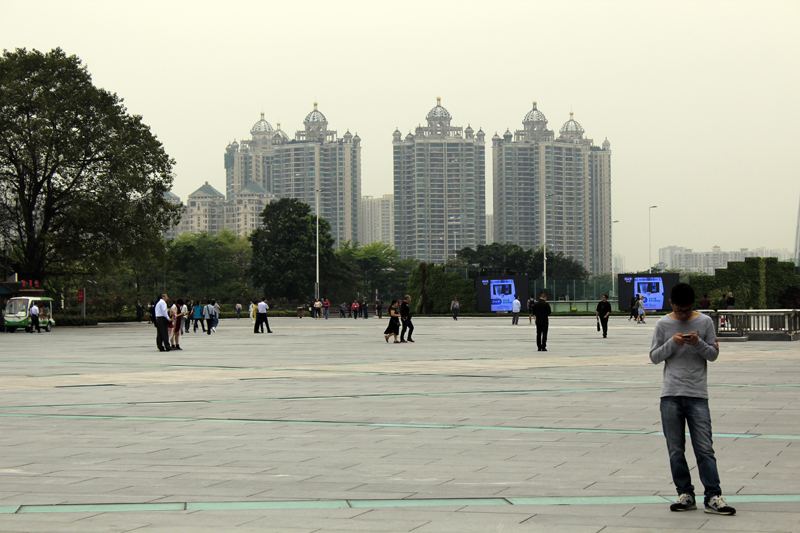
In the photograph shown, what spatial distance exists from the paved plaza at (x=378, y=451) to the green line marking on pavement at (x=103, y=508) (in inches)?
0.8

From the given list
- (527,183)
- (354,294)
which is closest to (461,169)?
(527,183)

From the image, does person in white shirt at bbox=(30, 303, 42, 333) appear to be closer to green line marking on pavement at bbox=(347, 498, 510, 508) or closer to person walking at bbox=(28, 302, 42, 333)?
person walking at bbox=(28, 302, 42, 333)

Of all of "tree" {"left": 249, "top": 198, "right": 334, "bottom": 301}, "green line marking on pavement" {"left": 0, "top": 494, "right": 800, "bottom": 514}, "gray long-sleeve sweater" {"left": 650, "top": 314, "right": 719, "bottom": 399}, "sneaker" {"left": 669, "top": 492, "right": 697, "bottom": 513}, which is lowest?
"green line marking on pavement" {"left": 0, "top": 494, "right": 800, "bottom": 514}

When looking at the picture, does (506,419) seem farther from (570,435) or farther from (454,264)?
(454,264)

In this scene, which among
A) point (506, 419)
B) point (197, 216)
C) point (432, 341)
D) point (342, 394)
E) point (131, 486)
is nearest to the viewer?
point (131, 486)

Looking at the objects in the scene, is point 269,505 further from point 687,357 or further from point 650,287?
point 650,287

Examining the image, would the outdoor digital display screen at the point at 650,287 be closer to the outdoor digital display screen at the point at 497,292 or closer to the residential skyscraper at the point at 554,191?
the outdoor digital display screen at the point at 497,292

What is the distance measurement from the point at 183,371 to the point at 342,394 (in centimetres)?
564

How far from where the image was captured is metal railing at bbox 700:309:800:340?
2694 centimetres

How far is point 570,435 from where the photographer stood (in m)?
8.62

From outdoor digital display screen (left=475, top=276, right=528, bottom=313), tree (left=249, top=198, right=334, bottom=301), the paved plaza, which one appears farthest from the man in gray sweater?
tree (left=249, top=198, right=334, bottom=301)

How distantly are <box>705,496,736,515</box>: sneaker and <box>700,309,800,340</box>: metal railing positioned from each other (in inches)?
893

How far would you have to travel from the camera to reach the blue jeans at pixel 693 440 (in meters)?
5.48

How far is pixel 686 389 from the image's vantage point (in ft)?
18.7
